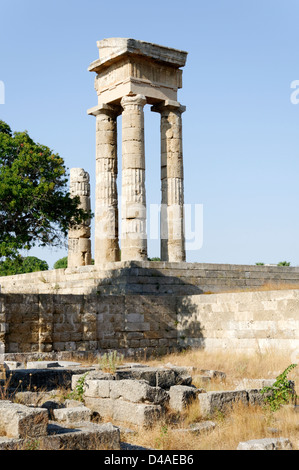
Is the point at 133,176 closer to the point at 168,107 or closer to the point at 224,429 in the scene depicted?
the point at 168,107

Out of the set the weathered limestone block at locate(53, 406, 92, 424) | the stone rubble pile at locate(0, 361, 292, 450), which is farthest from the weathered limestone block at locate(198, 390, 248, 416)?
the weathered limestone block at locate(53, 406, 92, 424)

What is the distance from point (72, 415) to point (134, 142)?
56.4ft

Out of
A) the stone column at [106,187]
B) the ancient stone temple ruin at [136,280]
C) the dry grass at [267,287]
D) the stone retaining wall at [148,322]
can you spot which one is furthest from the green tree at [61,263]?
the stone retaining wall at [148,322]

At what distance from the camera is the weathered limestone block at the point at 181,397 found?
9.49 m

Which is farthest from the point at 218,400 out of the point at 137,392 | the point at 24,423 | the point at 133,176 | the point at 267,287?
the point at 133,176

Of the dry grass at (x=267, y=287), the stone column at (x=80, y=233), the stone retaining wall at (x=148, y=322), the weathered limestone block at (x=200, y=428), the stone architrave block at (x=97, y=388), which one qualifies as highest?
the stone column at (x=80, y=233)

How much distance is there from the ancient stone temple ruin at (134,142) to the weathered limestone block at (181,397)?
14.0m

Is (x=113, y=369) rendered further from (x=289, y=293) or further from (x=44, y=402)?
(x=289, y=293)

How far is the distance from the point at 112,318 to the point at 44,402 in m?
8.94

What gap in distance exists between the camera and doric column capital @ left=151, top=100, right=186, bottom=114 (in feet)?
83.5

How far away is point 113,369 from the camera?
11781 millimetres

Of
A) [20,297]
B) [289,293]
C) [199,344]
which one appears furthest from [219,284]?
[20,297]

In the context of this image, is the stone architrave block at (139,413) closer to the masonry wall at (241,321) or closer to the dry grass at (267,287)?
the masonry wall at (241,321)

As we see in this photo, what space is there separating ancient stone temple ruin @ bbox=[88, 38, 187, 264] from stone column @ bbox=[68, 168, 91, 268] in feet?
9.07
